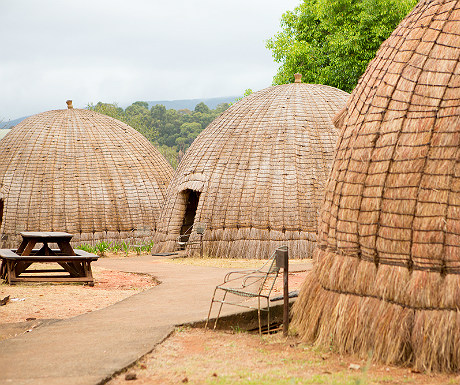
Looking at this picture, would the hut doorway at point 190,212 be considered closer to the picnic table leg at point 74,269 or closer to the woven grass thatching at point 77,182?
the woven grass thatching at point 77,182

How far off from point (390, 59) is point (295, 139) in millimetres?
9914

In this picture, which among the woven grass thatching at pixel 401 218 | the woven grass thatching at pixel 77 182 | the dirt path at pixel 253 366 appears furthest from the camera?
the woven grass thatching at pixel 77 182

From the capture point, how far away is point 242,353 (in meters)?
6.28

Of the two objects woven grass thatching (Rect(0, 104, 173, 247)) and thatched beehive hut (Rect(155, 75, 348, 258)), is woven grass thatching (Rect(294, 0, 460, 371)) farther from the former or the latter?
woven grass thatching (Rect(0, 104, 173, 247))

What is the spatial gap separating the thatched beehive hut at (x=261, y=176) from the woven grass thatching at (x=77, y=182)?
111 inches

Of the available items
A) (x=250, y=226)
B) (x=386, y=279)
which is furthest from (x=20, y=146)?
(x=386, y=279)

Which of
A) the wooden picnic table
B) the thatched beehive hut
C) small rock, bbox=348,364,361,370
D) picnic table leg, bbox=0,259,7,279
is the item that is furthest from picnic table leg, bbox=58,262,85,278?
small rock, bbox=348,364,361,370

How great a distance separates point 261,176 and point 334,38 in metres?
10.1

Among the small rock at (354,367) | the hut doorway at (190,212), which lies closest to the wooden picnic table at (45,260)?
the hut doorway at (190,212)

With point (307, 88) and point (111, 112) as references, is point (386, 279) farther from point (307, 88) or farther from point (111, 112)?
point (111, 112)

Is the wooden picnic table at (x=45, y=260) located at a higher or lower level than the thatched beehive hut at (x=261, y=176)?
lower

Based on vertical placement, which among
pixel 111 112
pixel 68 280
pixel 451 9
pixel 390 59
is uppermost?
pixel 111 112

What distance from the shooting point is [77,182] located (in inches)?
802

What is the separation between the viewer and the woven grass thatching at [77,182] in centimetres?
1991
